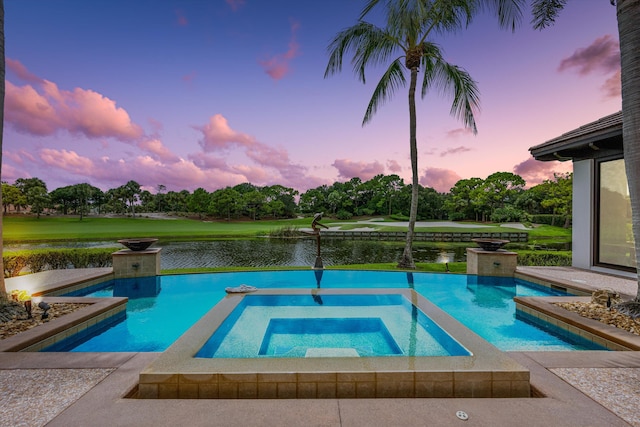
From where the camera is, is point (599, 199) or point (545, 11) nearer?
point (545, 11)

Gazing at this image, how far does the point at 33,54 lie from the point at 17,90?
4.91 ft

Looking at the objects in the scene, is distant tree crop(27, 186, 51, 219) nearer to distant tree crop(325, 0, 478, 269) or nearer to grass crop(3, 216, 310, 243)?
grass crop(3, 216, 310, 243)

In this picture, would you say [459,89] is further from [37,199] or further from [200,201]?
[37,199]

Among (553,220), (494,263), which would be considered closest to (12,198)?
(494,263)

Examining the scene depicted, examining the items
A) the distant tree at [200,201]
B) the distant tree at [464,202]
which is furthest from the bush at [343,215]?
the distant tree at [200,201]

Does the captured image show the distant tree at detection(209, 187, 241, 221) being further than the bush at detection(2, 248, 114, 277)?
Yes

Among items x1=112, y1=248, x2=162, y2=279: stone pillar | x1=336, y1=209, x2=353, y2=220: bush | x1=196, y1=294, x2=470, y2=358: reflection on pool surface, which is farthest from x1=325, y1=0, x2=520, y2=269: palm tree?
x1=336, y1=209, x2=353, y2=220: bush

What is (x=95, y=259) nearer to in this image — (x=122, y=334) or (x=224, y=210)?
(x=122, y=334)

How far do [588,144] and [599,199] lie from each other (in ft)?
5.21

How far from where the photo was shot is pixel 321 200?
54188 millimetres

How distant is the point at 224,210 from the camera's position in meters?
51.4

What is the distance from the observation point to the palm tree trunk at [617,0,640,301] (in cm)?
383

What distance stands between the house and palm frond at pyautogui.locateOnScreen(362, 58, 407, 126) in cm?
470

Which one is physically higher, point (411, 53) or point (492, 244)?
point (411, 53)
